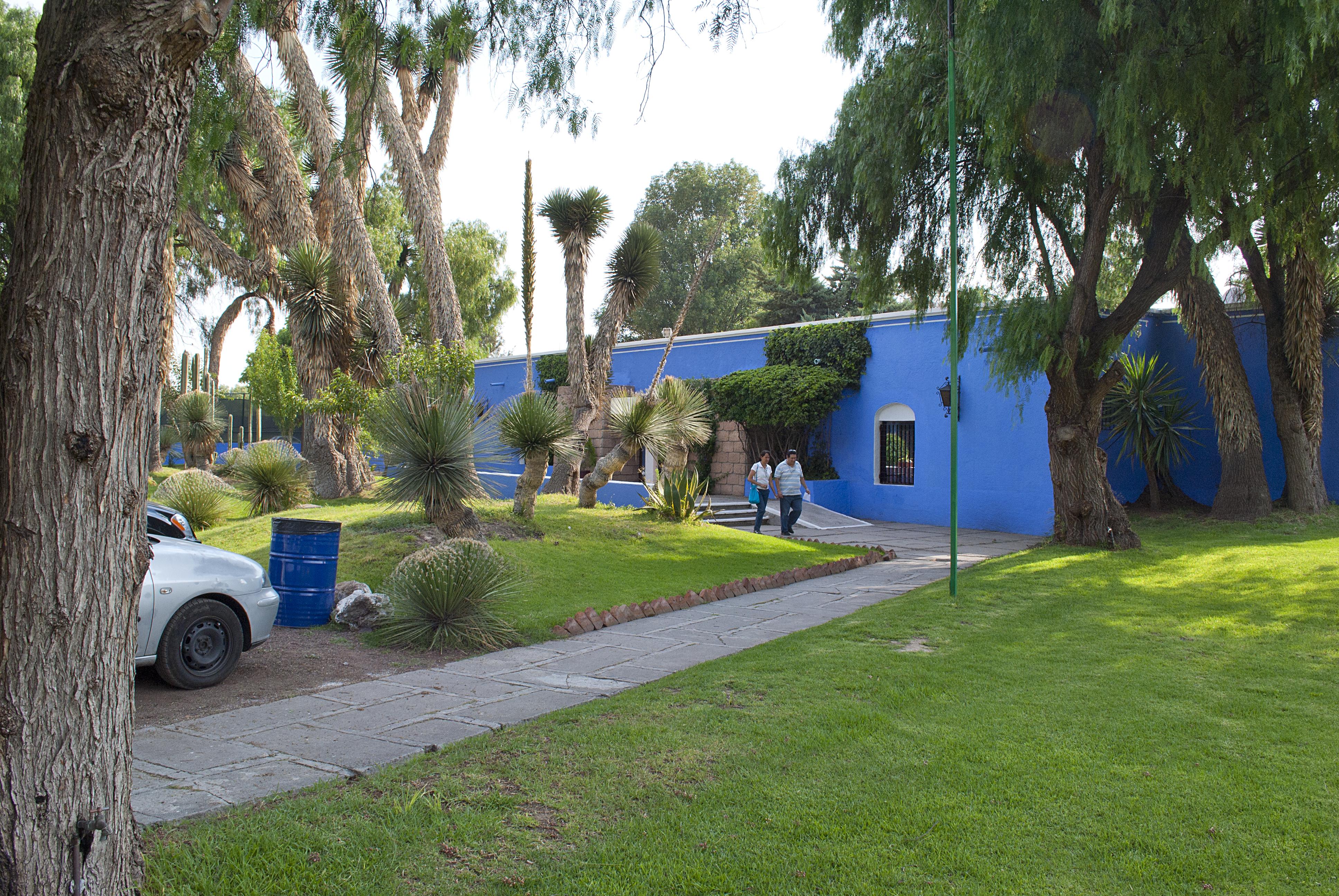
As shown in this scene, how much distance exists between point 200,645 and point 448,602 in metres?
1.99

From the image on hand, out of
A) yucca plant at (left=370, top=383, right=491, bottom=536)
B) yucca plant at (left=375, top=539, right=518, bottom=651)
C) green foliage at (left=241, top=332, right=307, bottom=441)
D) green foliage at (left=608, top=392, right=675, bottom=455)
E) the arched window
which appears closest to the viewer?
yucca plant at (left=375, top=539, right=518, bottom=651)

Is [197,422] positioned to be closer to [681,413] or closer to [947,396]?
[681,413]

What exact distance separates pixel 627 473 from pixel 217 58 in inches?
774

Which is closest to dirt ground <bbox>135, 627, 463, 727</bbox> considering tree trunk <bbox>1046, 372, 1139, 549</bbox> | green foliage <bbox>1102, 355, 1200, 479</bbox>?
tree trunk <bbox>1046, 372, 1139, 549</bbox>

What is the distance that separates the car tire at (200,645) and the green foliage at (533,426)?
522 cm

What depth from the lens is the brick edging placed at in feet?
27.9

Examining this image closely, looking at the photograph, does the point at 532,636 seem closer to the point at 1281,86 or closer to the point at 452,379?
the point at 452,379

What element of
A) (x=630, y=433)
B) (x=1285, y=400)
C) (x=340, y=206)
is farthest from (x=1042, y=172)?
(x=340, y=206)

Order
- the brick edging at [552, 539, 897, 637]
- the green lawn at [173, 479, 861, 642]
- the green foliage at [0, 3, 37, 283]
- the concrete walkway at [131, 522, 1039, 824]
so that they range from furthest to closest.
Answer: the green foliage at [0, 3, 37, 283]
the green lawn at [173, 479, 861, 642]
the brick edging at [552, 539, 897, 637]
the concrete walkway at [131, 522, 1039, 824]

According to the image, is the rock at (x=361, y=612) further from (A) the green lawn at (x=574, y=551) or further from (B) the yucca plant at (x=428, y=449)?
(B) the yucca plant at (x=428, y=449)

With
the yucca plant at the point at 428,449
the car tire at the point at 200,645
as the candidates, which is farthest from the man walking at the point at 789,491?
the car tire at the point at 200,645

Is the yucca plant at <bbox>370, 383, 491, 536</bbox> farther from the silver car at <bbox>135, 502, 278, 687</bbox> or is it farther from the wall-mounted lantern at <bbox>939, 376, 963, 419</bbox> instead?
the wall-mounted lantern at <bbox>939, 376, 963, 419</bbox>

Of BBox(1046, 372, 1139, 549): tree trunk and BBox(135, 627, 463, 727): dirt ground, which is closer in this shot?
BBox(135, 627, 463, 727): dirt ground

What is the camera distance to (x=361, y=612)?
8.27 metres
